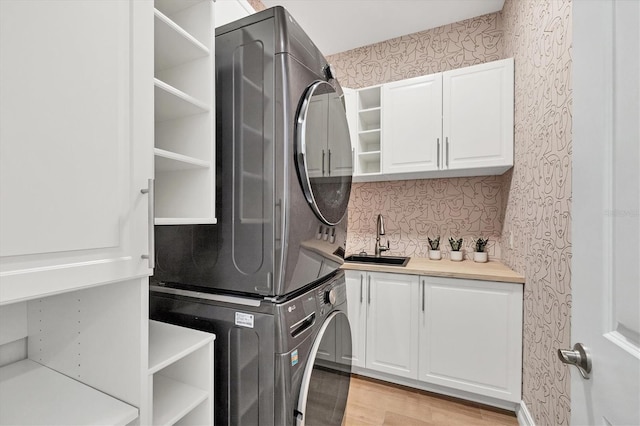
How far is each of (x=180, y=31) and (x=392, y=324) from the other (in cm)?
214

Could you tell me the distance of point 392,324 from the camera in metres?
2.15

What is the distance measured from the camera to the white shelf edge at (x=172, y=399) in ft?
2.69

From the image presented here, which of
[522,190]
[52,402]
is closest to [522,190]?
[522,190]

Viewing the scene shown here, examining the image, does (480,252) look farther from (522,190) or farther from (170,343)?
(170,343)

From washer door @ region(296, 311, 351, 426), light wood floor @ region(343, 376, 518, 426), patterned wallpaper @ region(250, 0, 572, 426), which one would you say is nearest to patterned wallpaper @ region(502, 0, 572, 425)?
patterned wallpaper @ region(250, 0, 572, 426)

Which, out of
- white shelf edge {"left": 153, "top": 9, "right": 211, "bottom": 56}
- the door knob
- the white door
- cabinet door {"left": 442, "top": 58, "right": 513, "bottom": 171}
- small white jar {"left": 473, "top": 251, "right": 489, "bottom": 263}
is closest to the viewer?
the white door

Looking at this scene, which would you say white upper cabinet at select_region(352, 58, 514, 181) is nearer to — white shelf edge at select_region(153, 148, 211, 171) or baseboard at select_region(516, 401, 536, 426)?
baseboard at select_region(516, 401, 536, 426)

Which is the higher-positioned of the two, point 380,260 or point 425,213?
point 425,213

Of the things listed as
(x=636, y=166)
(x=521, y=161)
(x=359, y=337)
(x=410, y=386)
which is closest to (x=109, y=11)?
(x=636, y=166)

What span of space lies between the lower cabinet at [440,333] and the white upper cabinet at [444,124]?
Answer: 89 centimetres

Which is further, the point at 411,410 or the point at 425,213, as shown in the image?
the point at 425,213

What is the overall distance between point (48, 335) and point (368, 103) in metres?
2.62

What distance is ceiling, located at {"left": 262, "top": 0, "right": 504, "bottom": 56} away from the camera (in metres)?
2.27

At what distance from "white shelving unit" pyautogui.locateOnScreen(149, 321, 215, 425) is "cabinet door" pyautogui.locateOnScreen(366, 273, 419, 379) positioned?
1484 mm
